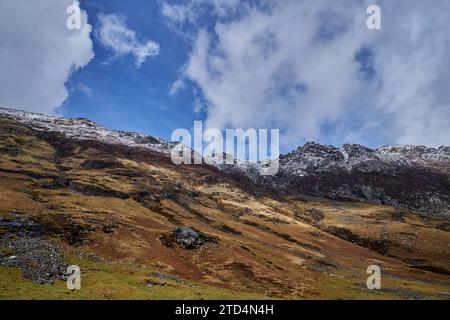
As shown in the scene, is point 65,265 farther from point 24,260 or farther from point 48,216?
point 48,216

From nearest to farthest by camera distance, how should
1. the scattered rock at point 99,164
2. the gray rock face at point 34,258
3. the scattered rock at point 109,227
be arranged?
the gray rock face at point 34,258
the scattered rock at point 109,227
the scattered rock at point 99,164

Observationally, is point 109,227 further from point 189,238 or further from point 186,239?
point 189,238

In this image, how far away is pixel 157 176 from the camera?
188m

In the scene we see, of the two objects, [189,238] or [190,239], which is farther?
[189,238]

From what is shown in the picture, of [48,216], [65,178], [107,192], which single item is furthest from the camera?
[65,178]

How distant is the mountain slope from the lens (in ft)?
192

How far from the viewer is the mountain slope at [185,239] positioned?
58531 mm

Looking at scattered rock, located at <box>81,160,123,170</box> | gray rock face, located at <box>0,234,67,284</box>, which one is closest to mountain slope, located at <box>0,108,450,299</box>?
gray rock face, located at <box>0,234,67,284</box>

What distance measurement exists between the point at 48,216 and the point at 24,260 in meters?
25.9

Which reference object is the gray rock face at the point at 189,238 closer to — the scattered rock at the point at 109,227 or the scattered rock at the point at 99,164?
the scattered rock at the point at 109,227

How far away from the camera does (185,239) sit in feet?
261

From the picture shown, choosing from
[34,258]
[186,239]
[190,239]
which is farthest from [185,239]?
[34,258]

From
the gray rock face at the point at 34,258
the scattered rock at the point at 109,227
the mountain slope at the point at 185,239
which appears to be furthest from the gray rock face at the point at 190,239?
the gray rock face at the point at 34,258
